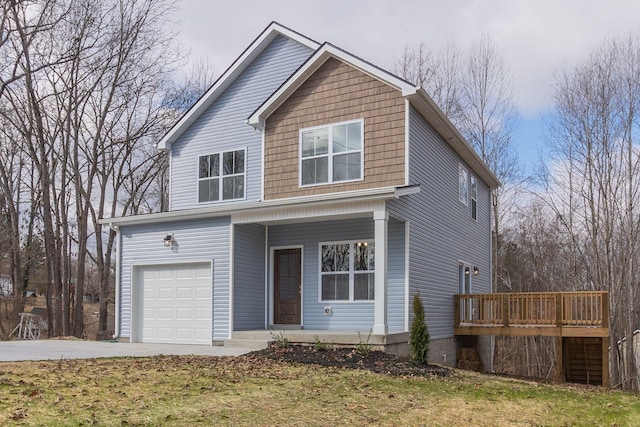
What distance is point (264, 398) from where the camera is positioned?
754 cm

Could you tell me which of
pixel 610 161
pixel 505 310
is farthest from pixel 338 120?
pixel 610 161

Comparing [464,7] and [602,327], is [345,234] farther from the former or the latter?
[464,7]

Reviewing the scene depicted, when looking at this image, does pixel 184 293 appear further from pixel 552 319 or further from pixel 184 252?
pixel 552 319

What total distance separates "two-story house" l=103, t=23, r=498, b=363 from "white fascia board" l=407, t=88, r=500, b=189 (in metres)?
0.06

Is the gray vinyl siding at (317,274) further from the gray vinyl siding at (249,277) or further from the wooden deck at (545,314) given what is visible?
the wooden deck at (545,314)

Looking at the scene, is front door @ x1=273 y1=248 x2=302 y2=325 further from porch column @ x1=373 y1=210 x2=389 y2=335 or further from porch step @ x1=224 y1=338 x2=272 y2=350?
porch column @ x1=373 y1=210 x2=389 y2=335

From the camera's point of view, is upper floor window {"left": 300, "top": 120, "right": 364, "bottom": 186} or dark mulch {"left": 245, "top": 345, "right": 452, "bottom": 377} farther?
upper floor window {"left": 300, "top": 120, "right": 364, "bottom": 186}

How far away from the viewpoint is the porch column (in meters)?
12.0

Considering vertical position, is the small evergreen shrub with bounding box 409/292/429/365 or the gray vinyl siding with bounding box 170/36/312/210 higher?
the gray vinyl siding with bounding box 170/36/312/210

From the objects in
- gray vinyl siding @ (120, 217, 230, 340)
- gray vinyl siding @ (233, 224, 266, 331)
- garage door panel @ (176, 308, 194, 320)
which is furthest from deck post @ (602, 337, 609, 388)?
garage door panel @ (176, 308, 194, 320)

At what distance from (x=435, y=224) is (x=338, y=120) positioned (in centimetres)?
369

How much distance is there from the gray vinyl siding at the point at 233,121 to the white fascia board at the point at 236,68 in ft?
0.41

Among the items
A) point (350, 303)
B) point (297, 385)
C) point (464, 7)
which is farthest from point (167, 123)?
point (297, 385)

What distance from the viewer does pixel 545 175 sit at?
26172mm
